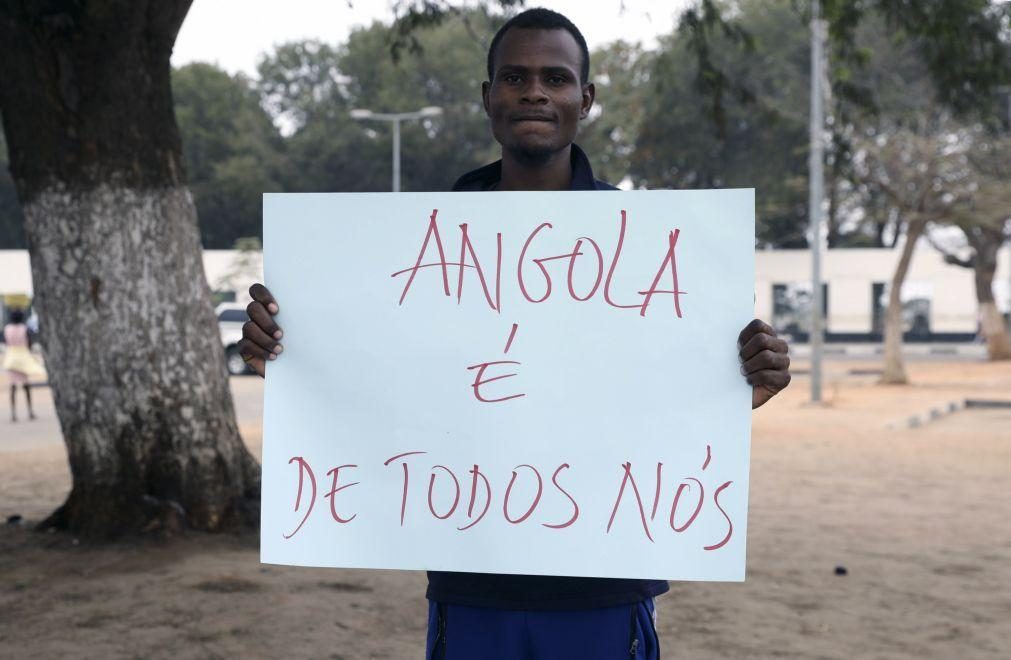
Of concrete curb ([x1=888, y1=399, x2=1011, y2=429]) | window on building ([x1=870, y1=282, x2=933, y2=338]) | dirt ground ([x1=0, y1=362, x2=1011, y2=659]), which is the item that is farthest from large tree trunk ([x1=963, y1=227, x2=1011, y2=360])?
dirt ground ([x1=0, y1=362, x2=1011, y2=659])

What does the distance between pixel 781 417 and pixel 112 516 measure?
36.9 feet

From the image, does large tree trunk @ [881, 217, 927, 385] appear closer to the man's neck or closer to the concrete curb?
the concrete curb

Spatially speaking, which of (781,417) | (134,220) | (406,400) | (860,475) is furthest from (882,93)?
(406,400)

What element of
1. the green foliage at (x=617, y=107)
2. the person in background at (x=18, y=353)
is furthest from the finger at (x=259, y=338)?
the green foliage at (x=617, y=107)

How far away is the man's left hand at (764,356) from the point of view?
2.05 meters

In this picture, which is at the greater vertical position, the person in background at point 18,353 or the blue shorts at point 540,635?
the blue shorts at point 540,635

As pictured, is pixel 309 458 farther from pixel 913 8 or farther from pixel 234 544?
pixel 913 8

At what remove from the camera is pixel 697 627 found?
5.11 m

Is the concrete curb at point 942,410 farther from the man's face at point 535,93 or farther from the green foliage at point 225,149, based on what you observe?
the green foliage at point 225,149

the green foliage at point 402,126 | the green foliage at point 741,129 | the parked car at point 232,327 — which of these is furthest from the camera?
the green foliage at point 402,126

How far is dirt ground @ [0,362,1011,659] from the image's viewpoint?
472 cm

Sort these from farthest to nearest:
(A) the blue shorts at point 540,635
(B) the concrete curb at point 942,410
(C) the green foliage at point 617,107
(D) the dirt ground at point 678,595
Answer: (C) the green foliage at point 617,107 → (B) the concrete curb at point 942,410 → (D) the dirt ground at point 678,595 → (A) the blue shorts at point 540,635

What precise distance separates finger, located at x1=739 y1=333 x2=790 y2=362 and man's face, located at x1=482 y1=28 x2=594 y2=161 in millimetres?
499

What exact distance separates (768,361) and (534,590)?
0.58m
